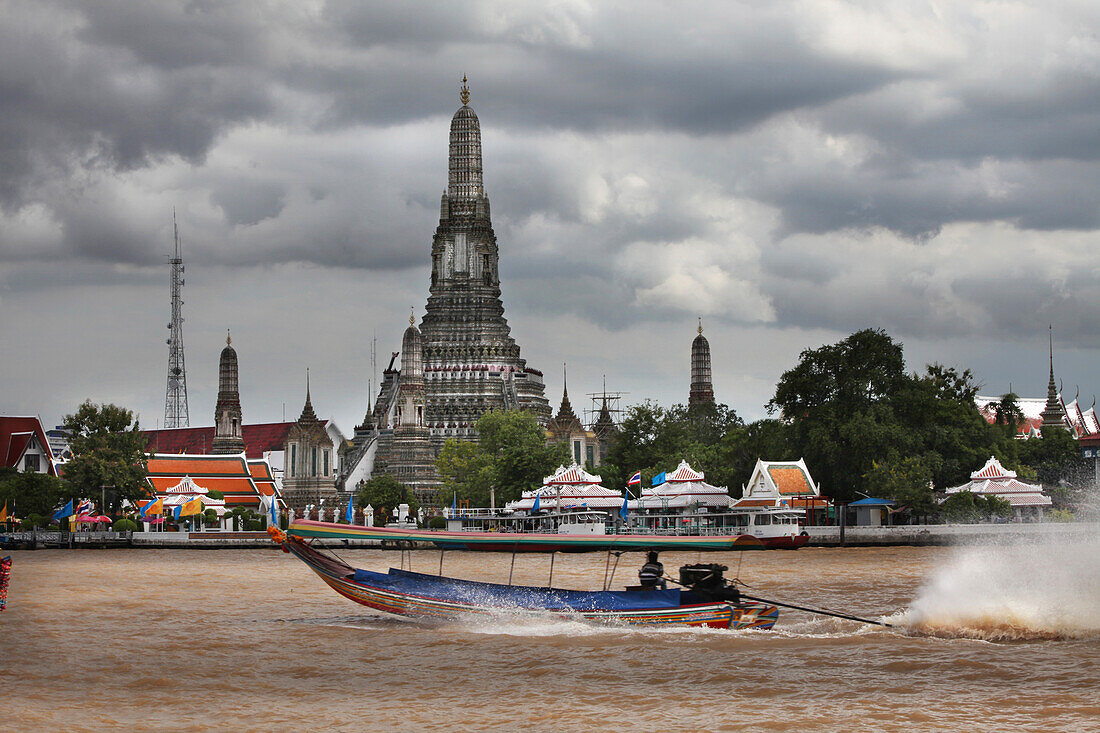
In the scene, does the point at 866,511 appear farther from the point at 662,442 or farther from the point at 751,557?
the point at 662,442

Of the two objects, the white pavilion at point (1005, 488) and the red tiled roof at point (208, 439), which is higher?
the red tiled roof at point (208, 439)

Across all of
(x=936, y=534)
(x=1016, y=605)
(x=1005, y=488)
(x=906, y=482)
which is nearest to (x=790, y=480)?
(x=906, y=482)

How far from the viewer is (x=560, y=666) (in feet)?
93.8

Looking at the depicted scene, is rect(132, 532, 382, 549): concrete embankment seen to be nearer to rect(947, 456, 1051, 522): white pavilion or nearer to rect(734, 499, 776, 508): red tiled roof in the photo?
rect(734, 499, 776, 508): red tiled roof

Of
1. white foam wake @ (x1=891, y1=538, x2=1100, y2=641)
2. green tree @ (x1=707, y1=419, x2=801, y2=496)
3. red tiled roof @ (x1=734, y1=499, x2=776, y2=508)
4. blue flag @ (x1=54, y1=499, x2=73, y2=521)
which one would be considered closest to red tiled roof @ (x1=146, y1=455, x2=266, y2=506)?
blue flag @ (x1=54, y1=499, x2=73, y2=521)

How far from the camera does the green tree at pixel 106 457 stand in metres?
86.4

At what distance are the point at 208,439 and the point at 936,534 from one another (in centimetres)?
10070

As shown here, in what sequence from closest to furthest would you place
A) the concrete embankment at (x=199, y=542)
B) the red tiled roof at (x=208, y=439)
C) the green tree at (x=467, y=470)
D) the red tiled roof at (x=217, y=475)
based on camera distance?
the concrete embankment at (x=199, y=542), the green tree at (x=467, y=470), the red tiled roof at (x=217, y=475), the red tiled roof at (x=208, y=439)

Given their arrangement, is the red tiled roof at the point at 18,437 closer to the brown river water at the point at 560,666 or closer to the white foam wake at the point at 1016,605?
the brown river water at the point at 560,666

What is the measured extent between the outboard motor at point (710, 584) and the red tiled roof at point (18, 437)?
78.1 meters

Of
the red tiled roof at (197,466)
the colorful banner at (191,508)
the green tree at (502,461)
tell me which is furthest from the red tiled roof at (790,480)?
the red tiled roof at (197,466)

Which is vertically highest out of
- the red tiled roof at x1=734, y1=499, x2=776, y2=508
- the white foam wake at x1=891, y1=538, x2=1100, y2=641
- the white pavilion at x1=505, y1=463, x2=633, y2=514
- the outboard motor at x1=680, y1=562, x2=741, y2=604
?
the white pavilion at x1=505, y1=463, x2=633, y2=514

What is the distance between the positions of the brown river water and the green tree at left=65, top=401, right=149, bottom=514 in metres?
43.2

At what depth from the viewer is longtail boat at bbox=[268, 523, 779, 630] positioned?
31938mm
